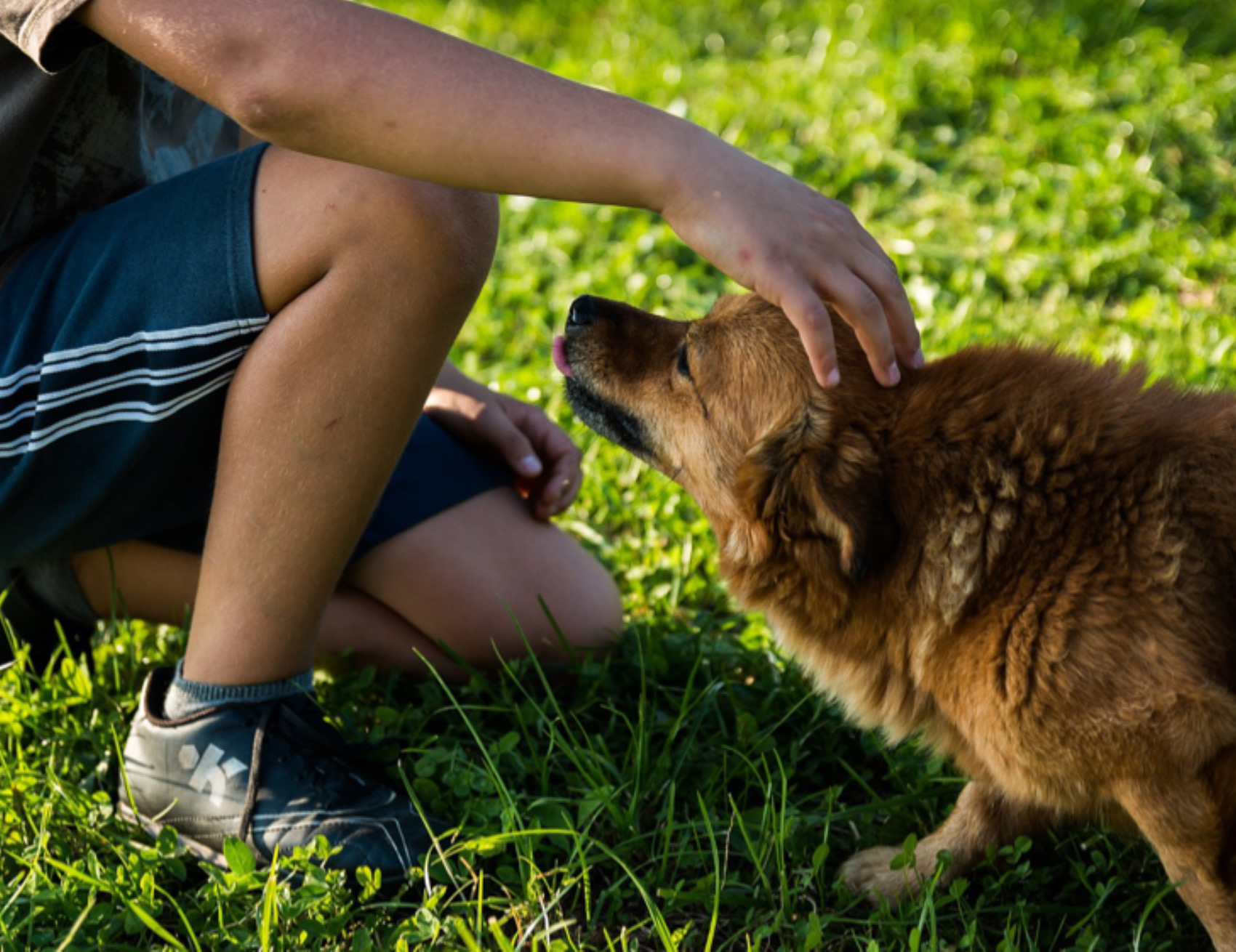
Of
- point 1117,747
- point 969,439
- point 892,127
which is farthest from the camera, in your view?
point 892,127

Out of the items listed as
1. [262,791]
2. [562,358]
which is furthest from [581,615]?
[262,791]

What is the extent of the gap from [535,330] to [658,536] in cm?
128

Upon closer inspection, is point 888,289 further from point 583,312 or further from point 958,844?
point 958,844

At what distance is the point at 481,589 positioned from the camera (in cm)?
307

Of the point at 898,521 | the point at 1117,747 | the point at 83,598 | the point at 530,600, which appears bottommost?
the point at 83,598

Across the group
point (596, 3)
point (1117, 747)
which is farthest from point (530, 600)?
point (596, 3)

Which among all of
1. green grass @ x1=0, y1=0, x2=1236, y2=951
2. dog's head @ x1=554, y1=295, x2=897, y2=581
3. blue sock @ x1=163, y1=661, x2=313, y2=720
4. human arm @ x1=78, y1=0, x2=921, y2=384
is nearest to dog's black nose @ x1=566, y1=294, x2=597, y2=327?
dog's head @ x1=554, y1=295, x2=897, y2=581

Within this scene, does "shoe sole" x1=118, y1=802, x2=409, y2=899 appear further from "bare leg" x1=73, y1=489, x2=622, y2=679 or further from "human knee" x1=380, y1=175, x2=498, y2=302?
"human knee" x1=380, y1=175, x2=498, y2=302

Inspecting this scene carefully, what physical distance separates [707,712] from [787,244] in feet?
4.36

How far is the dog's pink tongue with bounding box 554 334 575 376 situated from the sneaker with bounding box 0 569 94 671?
1294 millimetres

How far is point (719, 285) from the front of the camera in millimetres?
4691

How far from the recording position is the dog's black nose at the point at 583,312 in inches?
110

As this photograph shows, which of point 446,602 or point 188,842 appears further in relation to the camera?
point 446,602

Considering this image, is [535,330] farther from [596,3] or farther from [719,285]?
[596,3]
